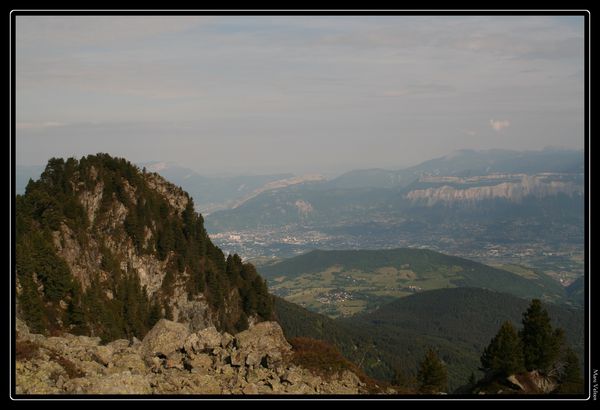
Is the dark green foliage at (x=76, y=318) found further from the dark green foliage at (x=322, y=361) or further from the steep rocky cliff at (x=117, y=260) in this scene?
the dark green foliage at (x=322, y=361)

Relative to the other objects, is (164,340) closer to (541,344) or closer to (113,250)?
(541,344)

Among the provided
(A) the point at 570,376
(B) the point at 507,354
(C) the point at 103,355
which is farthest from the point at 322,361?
(A) the point at 570,376

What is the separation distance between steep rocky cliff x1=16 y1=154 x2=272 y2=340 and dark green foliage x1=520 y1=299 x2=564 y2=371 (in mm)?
50040

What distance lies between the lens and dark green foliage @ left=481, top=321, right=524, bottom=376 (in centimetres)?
5762

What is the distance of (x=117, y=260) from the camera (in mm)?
85062

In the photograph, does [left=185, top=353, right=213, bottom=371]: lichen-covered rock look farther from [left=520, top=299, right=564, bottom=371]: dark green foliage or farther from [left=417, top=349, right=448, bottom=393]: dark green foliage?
[left=520, top=299, right=564, bottom=371]: dark green foliage

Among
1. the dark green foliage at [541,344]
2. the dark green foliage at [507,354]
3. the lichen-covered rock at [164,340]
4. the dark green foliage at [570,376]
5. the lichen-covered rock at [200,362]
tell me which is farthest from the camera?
the dark green foliage at [541,344]

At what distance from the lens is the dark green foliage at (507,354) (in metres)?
57.6

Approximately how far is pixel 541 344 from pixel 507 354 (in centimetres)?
482

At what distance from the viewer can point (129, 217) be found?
90.2 m

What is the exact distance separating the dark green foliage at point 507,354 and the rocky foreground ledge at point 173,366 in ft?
81.6

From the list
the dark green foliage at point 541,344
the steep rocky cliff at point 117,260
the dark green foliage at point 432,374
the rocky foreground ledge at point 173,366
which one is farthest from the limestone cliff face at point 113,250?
the dark green foliage at point 541,344

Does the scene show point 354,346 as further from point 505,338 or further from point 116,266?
point 505,338
